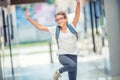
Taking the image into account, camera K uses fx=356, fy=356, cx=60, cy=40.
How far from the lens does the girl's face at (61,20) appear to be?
22.6ft

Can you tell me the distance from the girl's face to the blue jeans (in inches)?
25.2

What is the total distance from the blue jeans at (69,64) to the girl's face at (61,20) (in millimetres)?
639

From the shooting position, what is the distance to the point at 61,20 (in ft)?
22.7

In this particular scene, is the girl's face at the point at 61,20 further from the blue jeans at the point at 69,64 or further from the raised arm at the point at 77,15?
the blue jeans at the point at 69,64

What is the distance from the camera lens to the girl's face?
6.88 metres

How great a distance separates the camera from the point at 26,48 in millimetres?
14914

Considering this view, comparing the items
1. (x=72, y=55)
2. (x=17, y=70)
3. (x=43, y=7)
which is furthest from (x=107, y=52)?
(x=43, y=7)

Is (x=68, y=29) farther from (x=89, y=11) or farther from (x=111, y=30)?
(x=89, y=11)

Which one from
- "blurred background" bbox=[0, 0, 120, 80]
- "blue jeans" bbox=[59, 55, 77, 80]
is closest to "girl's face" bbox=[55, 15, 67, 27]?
"blurred background" bbox=[0, 0, 120, 80]

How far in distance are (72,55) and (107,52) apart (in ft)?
6.42

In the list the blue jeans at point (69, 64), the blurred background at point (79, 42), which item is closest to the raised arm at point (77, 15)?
the blurred background at point (79, 42)

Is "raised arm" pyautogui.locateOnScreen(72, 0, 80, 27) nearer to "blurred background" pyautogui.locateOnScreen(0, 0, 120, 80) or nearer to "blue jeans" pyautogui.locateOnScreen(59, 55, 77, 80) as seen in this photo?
"blurred background" pyautogui.locateOnScreen(0, 0, 120, 80)

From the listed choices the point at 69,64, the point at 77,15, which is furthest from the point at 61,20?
the point at 69,64

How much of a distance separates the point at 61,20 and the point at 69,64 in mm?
899
